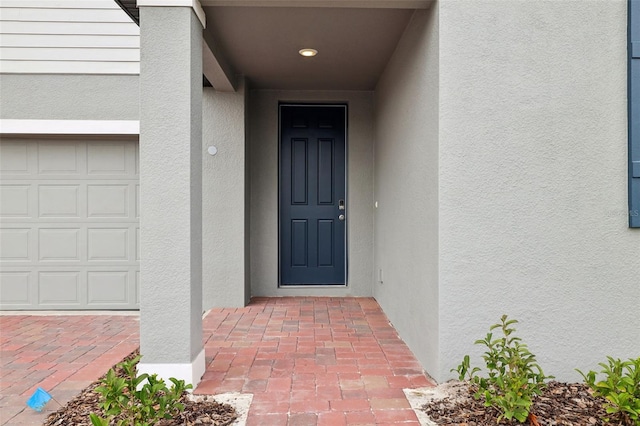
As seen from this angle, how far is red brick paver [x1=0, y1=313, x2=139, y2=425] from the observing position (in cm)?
273

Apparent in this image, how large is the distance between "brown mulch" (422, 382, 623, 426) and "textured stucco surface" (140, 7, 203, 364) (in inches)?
63.1

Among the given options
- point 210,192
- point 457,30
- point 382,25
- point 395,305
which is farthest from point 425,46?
point 210,192

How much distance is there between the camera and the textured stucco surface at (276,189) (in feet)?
18.0

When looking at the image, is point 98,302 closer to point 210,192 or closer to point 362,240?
point 210,192

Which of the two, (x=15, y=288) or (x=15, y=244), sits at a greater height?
(x=15, y=244)

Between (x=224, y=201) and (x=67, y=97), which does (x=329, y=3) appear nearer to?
(x=224, y=201)

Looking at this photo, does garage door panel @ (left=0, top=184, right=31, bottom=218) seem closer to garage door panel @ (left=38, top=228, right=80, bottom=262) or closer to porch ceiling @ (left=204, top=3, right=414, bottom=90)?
garage door panel @ (left=38, top=228, right=80, bottom=262)

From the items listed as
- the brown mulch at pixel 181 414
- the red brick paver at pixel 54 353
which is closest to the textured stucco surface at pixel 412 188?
the brown mulch at pixel 181 414

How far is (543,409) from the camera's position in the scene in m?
2.43

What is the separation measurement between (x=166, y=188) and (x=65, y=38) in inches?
134

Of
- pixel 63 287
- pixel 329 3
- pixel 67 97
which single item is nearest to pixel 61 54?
pixel 67 97

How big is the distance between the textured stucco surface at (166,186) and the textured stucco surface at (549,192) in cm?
170

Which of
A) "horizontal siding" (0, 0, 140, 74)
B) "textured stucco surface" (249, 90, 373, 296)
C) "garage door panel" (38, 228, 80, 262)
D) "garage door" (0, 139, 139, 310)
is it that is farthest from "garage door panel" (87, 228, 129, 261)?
"horizontal siding" (0, 0, 140, 74)

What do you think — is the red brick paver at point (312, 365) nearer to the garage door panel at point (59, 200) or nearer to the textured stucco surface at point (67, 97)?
the garage door panel at point (59, 200)
